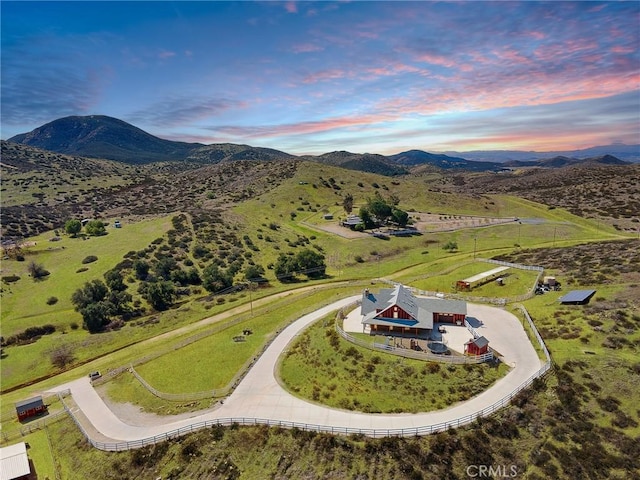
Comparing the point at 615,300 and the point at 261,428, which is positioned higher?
the point at 615,300

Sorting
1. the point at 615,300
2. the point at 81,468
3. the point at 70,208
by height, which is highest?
A: the point at 70,208

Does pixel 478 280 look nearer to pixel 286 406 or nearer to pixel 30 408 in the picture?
pixel 286 406

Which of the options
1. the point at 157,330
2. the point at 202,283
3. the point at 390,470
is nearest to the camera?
the point at 390,470

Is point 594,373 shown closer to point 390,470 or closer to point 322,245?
point 390,470

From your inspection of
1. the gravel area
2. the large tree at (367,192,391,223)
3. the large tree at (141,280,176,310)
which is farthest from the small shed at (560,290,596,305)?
the large tree at (367,192,391,223)

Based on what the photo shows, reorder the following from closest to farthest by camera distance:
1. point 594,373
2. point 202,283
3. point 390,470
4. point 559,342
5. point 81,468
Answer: point 390,470
point 81,468
point 594,373
point 559,342
point 202,283

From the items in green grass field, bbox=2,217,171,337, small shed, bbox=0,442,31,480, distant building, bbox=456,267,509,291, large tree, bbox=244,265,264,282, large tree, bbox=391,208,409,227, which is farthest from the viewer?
large tree, bbox=391,208,409,227

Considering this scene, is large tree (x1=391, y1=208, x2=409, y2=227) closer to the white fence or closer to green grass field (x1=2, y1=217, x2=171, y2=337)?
green grass field (x1=2, y1=217, x2=171, y2=337)

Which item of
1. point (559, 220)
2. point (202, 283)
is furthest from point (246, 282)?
point (559, 220)
